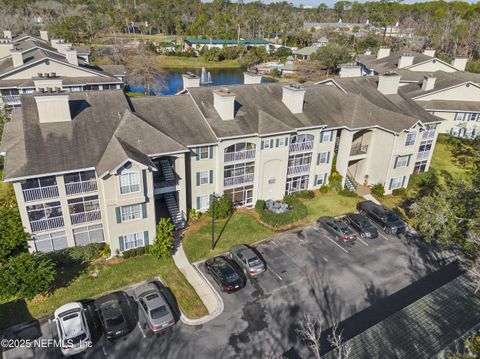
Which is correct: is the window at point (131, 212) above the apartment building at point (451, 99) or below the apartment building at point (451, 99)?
below

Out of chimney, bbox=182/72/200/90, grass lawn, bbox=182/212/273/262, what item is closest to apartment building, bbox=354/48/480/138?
chimney, bbox=182/72/200/90

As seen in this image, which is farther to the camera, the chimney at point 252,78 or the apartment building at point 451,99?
the apartment building at point 451,99

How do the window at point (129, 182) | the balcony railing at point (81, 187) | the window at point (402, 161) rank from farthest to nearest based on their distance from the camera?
1. the window at point (402, 161)
2. the balcony railing at point (81, 187)
3. the window at point (129, 182)

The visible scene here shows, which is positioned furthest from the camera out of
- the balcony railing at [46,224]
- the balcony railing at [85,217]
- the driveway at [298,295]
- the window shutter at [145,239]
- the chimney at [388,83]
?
the chimney at [388,83]

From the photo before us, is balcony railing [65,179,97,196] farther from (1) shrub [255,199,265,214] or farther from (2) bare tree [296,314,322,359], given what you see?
(2) bare tree [296,314,322,359]

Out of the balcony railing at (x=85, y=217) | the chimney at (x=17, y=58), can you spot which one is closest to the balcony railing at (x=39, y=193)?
the balcony railing at (x=85, y=217)

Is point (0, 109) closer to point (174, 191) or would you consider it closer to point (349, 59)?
point (174, 191)

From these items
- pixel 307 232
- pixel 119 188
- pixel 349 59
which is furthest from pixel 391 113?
pixel 349 59

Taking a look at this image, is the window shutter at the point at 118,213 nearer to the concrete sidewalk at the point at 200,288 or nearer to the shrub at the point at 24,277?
the concrete sidewalk at the point at 200,288
